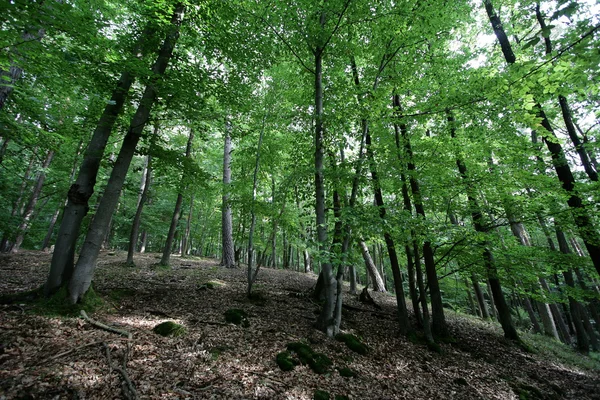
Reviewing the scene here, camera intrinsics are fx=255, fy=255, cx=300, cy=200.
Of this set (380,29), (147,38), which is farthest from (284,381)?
(380,29)

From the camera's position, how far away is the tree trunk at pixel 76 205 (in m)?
5.29

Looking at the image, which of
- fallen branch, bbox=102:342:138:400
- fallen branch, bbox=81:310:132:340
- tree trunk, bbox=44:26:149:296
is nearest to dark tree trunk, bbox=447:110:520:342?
fallen branch, bbox=102:342:138:400

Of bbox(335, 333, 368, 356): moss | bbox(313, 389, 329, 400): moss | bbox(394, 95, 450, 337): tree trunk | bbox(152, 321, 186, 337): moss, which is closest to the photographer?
bbox(313, 389, 329, 400): moss

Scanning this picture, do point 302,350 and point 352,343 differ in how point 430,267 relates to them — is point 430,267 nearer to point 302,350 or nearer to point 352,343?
point 352,343

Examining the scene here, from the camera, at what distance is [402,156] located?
7.75m

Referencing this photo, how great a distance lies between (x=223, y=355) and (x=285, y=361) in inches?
46.2

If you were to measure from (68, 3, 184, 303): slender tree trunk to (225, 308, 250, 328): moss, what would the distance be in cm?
306

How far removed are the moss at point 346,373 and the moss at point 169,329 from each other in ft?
10.8

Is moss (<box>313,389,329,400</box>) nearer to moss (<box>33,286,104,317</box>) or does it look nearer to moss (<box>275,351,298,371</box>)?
moss (<box>275,351,298,371</box>)

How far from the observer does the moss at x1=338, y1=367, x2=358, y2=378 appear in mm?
5207

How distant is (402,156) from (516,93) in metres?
3.04

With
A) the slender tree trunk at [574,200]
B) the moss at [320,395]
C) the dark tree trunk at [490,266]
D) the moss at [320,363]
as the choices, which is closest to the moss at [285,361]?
the moss at [320,363]

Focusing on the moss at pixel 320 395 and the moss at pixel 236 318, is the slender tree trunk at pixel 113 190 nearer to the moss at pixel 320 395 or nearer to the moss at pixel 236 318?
the moss at pixel 236 318

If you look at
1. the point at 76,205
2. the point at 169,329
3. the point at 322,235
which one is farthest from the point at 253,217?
the point at 76,205
